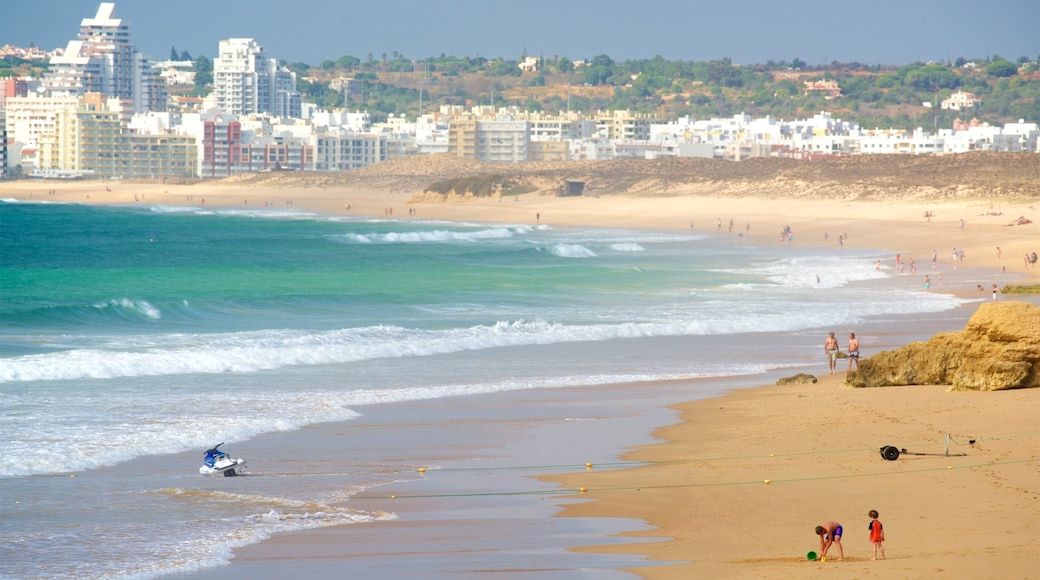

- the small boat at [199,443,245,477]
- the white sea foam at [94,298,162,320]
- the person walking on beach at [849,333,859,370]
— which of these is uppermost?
the person walking on beach at [849,333,859,370]

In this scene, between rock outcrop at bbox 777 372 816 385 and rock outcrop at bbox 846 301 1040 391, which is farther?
rock outcrop at bbox 777 372 816 385

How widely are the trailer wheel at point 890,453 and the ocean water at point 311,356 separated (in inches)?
170

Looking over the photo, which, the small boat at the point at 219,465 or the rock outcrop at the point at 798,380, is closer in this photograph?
the small boat at the point at 219,465

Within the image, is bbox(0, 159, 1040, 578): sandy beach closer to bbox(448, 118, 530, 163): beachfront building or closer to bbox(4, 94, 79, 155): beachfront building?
bbox(448, 118, 530, 163): beachfront building

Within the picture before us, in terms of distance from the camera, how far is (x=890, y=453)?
12609 mm

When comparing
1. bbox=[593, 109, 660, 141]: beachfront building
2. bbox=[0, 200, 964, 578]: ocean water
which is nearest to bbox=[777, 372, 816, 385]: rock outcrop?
bbox=[0, 200, 964, 578]: ocean water

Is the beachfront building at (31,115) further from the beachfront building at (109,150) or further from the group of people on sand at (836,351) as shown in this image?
the group of people on sand at (836,351)

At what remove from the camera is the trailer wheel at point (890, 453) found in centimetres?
1259

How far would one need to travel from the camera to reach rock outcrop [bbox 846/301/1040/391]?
1530cm

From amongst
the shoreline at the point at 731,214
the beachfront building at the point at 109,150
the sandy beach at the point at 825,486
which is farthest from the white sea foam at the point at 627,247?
the beachfront building at the point at 109,150

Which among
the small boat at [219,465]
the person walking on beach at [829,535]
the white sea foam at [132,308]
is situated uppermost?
the person walking on beach at [829,535]

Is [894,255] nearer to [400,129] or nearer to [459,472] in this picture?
[459,472]

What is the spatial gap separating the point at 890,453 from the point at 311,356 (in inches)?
467

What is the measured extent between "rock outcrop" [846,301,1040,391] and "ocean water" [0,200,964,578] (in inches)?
138
